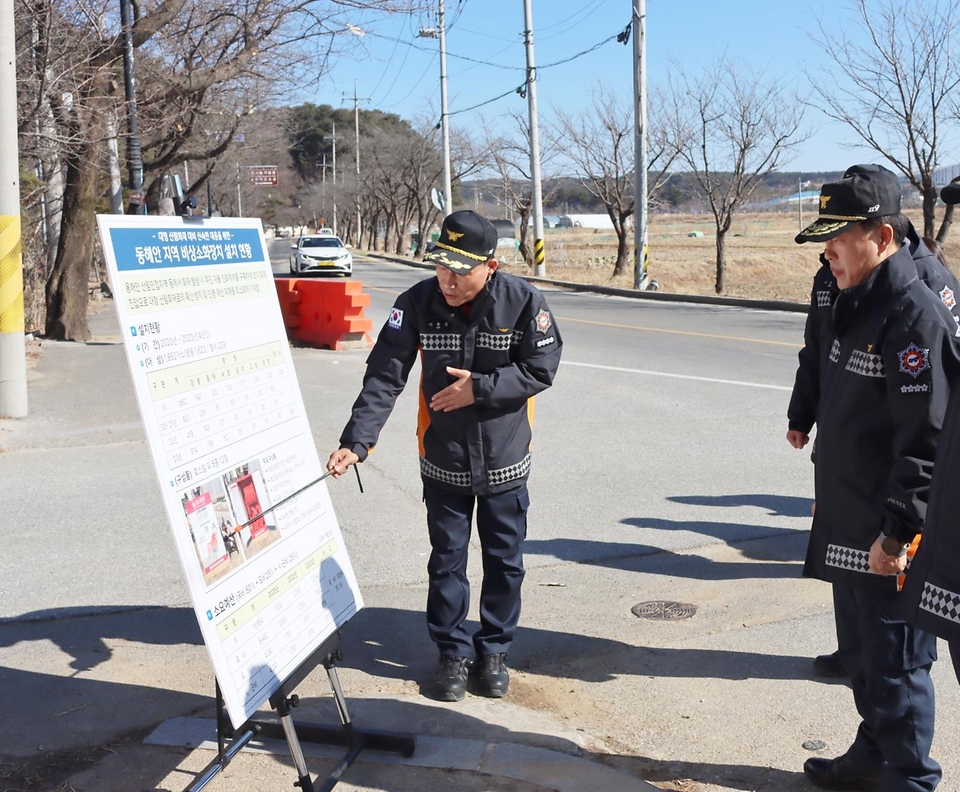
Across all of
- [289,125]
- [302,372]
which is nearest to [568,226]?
[289,125]

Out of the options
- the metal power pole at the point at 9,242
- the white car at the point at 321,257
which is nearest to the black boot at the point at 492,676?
the metal power pole at the point at 9,242

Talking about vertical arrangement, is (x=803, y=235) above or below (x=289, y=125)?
below

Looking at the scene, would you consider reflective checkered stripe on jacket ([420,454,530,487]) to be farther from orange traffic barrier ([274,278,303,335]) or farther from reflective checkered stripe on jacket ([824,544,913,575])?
orange traffic barrier ([274,278,303,335])

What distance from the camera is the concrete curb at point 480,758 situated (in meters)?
3.58

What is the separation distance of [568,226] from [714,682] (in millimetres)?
131374

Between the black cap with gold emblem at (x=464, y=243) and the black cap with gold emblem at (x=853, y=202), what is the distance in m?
1.27

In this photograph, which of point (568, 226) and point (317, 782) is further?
point (568, 226)

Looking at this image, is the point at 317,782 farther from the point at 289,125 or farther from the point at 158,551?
the point at 289,125

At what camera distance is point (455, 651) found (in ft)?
14.3

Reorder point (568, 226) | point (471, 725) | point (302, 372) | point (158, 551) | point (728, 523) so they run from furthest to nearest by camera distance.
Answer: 1. point (568, 226)
2. point (302, 372)
3. point (728, 523)
4. point (158, 551)
5. point (471, 725)

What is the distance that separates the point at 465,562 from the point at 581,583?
154cm

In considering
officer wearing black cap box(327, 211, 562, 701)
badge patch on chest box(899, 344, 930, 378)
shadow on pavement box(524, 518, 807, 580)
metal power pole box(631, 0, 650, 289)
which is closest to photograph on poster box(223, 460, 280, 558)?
officer wearing black cap box(327, 211, 562, 701)

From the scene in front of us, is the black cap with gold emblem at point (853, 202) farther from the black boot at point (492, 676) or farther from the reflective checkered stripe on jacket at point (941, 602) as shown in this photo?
the black boot at point (492, 676)

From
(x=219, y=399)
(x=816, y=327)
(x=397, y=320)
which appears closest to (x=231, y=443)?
(x=219, y=399)
